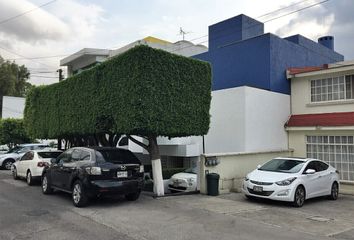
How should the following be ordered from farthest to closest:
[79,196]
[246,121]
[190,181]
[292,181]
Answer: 1. [246,121]
2. [190,181]
3. [292,181]
4. [79,196]

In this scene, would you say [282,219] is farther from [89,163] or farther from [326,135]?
[326,135]

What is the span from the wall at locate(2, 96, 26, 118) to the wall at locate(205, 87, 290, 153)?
117 ft

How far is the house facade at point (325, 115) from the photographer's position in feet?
54.6

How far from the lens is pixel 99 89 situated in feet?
46.5

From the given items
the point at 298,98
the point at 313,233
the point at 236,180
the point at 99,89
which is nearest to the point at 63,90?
the point at 99,89

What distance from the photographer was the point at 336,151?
17.0 m

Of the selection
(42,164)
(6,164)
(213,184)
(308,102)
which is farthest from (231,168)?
(6,164)

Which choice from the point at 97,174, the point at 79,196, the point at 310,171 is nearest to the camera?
the point at 97,174

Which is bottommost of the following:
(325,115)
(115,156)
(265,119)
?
(115,156)

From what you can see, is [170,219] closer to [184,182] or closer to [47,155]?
[184,182]

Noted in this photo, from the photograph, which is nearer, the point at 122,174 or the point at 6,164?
the point at 122,174

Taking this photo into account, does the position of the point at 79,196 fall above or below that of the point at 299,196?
above

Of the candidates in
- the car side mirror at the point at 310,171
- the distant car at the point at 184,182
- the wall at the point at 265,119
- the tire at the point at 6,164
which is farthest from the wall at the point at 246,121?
the tire at the point at 6,164

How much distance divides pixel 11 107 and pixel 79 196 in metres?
41.0
